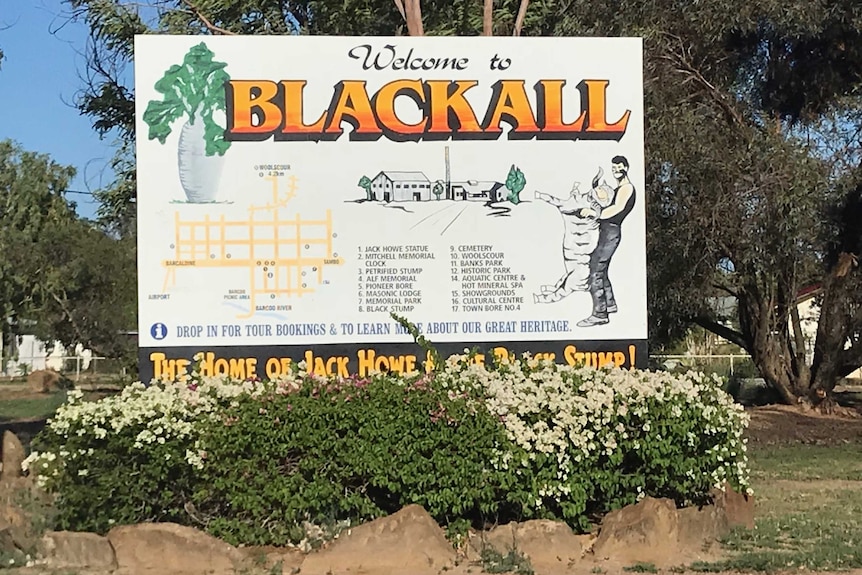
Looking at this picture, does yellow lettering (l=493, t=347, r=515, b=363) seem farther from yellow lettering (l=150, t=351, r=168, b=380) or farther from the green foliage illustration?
the green foliage illustration

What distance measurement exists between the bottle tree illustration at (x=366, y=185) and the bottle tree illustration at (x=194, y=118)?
1293 mm

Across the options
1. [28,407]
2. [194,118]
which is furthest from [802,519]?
[28,407]

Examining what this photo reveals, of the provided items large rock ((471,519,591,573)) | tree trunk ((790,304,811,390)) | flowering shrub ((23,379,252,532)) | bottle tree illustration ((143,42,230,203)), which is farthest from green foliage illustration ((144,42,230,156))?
tree trunk ((790,304,811,390))

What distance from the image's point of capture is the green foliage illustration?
10.8 metres

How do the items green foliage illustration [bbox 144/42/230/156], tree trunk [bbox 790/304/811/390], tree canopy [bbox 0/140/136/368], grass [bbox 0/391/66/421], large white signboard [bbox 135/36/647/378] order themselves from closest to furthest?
1. large white signboard [bbox 135/36/647/378]
2. green foliage illustration [bbox 144/42/230/156]
3. tree trunk [bbox 790/304/811/390]
4. grass [bbox 0/391/66/421]
5. tree canopy [bbox 0/140/136/368]

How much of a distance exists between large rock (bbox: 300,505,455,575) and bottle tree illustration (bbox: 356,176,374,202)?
3507mm

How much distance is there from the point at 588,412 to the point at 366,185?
3.41 m

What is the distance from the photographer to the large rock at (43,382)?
3986cm

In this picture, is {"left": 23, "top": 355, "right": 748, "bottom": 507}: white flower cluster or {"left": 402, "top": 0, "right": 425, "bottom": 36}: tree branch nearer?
{"left": 23, "top": 355, "right": 748, "bottom": 507}: white flower cluster

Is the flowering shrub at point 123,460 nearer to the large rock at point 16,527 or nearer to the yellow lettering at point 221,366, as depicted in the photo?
the large rock at point 16,527

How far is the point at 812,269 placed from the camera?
21531 mm

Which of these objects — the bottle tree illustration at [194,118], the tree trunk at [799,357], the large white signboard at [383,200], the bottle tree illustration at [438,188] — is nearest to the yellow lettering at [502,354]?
the large white signboard at [383,200]

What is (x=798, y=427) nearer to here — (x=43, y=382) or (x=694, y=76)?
(x=694, y=76)

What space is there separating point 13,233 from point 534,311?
39.3 m
